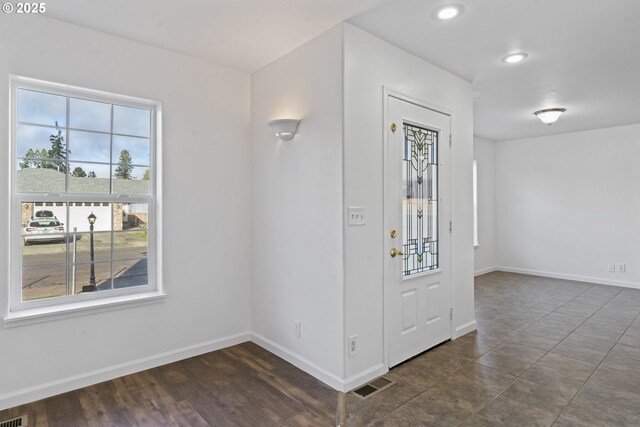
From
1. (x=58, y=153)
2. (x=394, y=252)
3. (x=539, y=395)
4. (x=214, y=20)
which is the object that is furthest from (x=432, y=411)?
(x=58, y=153)

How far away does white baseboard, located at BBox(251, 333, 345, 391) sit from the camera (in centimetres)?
264

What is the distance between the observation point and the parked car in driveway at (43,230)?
102 inches

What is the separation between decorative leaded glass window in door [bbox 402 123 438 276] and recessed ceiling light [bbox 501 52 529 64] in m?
0.90

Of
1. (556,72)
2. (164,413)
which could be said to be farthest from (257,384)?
(556,72)

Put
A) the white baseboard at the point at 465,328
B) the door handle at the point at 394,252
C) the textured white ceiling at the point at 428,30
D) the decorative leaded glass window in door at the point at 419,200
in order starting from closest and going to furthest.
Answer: the textured white ceiling at the point at 428,30, the door handle at the point at 394,252, the decorative leaded glass window in door at the point at 419,200, the white baseboard at the point at 465,328

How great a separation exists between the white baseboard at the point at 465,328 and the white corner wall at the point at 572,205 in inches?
152

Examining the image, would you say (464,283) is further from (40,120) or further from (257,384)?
(40,120)

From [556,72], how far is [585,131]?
3529 millimetres

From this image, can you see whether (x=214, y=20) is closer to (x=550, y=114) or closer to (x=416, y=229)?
(x=416, y=229)

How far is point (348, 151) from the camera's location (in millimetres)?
2619

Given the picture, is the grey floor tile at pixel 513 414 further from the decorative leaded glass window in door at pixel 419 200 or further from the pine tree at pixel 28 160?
the pine tree at pixel 28 160

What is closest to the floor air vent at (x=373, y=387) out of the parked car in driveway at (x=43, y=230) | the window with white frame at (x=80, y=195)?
the window with white frame at (x=80, y=195)

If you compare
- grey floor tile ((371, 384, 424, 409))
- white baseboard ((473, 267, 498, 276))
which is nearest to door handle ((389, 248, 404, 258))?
grey floor tile ((371, 384, 424, 409))

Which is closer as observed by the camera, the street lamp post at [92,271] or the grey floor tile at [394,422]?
the grey floor tile at [394,422]
